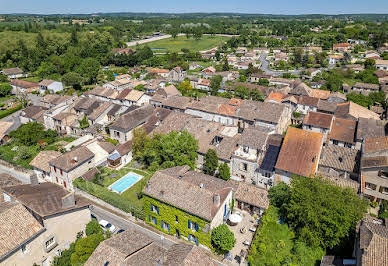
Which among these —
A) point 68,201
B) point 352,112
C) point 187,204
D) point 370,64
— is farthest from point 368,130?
point 370,64

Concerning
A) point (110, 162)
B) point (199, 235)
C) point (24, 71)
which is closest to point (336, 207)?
point (199, 235)

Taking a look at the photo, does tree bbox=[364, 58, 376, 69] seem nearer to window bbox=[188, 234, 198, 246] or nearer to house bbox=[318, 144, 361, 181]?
house bbox=[318, 144, 361, 181]

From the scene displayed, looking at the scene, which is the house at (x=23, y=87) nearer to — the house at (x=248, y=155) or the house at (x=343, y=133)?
the house at (x=248, y=155)

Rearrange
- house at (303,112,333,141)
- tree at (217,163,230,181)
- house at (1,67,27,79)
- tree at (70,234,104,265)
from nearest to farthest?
1. tree at (70,234,104,265)
2. tree at (217,163,230,181)
3. house at (303,112,333,141)
4. house at (1,67,27,79)

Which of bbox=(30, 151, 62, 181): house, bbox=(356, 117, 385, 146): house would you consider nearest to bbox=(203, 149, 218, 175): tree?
bbox=(30, 151, 62, 181): house

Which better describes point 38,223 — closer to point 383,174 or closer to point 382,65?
point 383,174
